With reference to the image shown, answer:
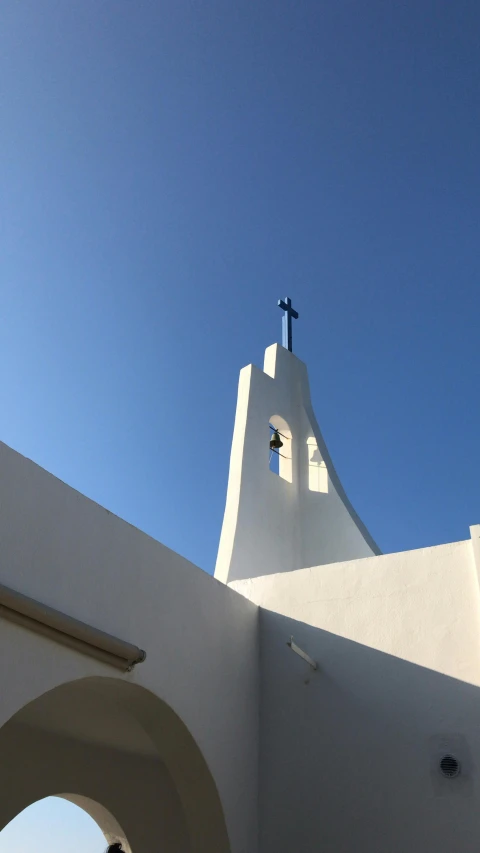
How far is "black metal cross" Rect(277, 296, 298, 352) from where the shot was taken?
30.7 feet

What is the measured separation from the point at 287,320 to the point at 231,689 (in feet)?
18.1

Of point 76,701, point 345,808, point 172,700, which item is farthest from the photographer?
point 76,701

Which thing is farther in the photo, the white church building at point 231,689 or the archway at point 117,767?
the archway at point 117,767

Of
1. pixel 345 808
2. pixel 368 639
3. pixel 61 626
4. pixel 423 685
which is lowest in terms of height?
pixel 345 808

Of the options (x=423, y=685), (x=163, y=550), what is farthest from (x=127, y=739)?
(x=423, y=685)

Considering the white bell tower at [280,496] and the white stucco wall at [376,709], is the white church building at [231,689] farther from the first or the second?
the white bell tower at [280,496]

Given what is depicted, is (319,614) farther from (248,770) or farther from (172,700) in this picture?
(172,700)

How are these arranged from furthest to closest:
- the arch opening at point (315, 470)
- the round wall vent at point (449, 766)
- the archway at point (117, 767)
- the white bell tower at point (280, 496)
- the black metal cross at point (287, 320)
→ the black metal cross at point (287, 320) < the arch opening at point (315, 470) < the white bell tower at point (280, 496) < the archway at point (117, 767) < the round wall vent at point (449, 766)

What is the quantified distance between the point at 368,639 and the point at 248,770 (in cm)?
128

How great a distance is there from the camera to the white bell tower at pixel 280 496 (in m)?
6.97

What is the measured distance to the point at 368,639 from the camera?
528 centimetres

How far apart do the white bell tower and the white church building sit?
45 cm

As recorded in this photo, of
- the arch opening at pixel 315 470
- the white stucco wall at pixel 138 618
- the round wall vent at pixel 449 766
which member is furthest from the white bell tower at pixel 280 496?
the round wall vent at pixel 449 766

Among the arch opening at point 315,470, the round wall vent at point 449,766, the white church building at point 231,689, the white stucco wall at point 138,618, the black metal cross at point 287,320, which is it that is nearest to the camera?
the white stucco wall at point 138,618
